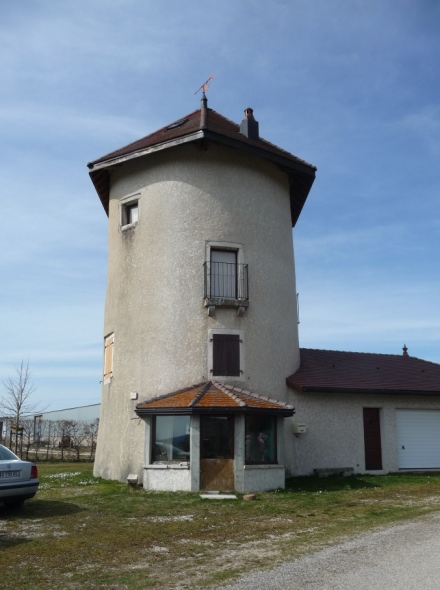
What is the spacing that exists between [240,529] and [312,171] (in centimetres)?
1389

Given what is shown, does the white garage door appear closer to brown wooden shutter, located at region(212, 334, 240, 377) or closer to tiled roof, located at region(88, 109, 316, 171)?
brown wooden shutter, located at region(212, 334, 240, 377)

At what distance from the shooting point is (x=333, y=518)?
11.2 metres

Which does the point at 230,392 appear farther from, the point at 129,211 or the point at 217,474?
the point at 129,211

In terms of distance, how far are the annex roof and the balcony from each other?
12.8 ft

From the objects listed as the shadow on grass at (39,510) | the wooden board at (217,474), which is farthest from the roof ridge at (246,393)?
the shadow on grass at (39,510)

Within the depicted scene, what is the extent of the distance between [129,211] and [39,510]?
10.9 metres

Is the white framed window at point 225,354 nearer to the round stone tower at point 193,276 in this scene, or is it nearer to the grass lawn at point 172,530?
the round stone tower at point 193,276

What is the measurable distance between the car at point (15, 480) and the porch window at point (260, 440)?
5.79 metres

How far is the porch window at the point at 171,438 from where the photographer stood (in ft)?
51.2

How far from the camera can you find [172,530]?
1023cm

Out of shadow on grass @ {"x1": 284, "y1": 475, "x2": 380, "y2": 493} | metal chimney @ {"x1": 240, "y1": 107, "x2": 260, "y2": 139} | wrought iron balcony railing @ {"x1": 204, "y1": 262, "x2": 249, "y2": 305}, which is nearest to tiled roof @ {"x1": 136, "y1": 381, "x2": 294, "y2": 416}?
shadow on grass @ {"x1": 284, "y1": 475, "x2": 380, "y2": 493}

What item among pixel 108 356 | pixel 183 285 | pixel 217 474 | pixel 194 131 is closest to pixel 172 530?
pixel 217 474

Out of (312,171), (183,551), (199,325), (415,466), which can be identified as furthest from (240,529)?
(312,171)

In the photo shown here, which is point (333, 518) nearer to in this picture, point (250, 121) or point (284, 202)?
point (284, 202)
